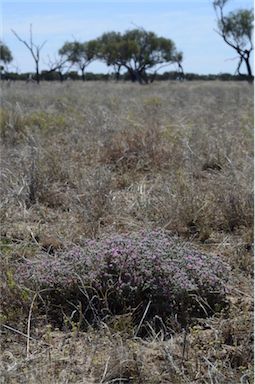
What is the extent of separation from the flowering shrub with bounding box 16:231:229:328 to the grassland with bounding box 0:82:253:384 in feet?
0.32

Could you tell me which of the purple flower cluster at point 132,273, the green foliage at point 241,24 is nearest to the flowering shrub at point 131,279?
the purple flower cluster at point 132,273

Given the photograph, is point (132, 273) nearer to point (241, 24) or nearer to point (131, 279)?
point (131, 279)

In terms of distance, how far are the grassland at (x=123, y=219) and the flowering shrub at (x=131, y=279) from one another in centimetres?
10

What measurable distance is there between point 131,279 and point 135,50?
45.1m

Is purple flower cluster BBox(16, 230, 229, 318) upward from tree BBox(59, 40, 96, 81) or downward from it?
downward

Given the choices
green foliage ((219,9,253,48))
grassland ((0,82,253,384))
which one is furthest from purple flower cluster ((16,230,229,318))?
green foliage ((219,9,253,48))

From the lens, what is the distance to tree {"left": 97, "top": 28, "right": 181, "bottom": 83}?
4638 cm

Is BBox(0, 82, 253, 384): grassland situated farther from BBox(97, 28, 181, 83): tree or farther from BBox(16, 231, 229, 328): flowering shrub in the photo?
BBox(97, 28, 181, 83): tree

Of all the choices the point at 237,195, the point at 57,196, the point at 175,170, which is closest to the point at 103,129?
the point at 175,170

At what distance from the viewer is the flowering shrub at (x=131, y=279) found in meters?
2.45

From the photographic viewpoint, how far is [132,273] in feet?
8.21

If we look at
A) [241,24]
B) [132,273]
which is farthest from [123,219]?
[241,24]

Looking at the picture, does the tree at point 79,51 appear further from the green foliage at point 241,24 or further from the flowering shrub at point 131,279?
the flowering shrub at point 131,279

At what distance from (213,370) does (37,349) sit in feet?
2.31
